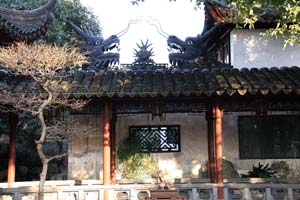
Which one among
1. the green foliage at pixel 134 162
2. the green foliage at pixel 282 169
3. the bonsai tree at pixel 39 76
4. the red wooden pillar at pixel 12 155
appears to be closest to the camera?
the bonsai tree at pixel 39 76

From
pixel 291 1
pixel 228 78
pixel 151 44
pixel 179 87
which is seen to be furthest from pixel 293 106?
pixel 151 44

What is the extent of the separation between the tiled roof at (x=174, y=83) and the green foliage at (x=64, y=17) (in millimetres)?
7744

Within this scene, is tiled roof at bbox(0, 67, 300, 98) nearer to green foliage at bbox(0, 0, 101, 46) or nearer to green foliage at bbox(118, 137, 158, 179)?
green foliage at bbox(118, 137, 158, 179)

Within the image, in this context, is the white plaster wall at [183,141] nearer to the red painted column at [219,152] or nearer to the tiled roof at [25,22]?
the red painted column at [219,152]

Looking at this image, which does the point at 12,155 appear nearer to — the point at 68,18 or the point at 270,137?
the point at 270,137

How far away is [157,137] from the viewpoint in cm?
1057

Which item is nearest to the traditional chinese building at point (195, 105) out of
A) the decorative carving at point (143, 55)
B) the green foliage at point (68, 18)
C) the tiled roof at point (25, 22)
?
the decorative carving at point (143, 55)

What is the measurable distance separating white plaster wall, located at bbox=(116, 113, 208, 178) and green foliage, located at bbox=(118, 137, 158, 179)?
0.70 ft

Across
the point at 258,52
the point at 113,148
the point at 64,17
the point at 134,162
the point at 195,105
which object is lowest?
the point at 134,162

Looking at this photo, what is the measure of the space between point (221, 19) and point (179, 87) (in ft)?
8.76

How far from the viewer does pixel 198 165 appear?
10.4 m

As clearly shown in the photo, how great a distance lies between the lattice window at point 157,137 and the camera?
34.5ft

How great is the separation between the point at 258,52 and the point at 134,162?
3975 millimetres

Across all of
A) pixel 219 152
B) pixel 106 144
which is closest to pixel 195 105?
pixel 219 152
